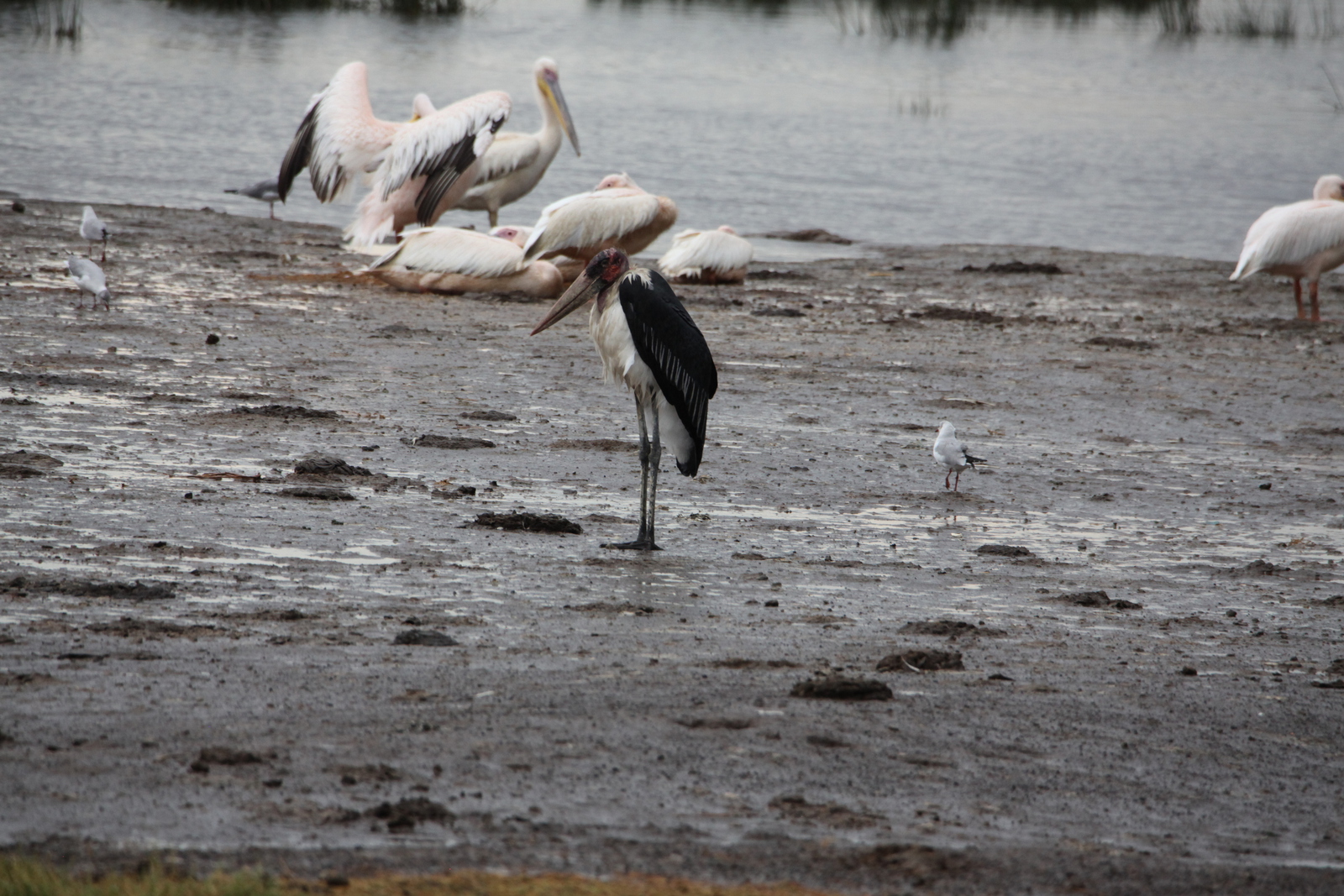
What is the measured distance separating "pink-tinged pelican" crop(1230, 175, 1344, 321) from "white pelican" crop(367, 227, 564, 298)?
615 centimetres

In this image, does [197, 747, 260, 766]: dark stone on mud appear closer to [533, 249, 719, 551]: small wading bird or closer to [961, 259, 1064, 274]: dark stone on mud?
[533, 249, 719, 551]: small wading bird

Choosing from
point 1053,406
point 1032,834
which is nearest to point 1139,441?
point 1053,406

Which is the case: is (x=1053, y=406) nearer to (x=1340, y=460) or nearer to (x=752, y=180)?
(x=1340, y=460)

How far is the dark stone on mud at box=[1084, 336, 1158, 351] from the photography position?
1193 cm

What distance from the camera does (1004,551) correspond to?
644 cm

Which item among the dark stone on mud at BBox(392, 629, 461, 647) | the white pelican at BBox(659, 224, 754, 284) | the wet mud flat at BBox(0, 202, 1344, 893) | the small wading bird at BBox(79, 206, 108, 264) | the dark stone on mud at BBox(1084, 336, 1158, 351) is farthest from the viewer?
the white pelican at BBox(659, 224, 754, 284)

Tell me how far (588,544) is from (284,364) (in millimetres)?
3805

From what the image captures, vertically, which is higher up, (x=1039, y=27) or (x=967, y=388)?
(x=1039, y=27)

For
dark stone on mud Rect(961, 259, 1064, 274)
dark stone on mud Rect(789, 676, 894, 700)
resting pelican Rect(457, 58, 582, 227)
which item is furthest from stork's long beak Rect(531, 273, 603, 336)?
dark stone on mud Rect(961, 259, 1064, 274)

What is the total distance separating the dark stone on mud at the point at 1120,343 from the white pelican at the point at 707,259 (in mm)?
3206

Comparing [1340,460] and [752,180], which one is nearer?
[1340,460]

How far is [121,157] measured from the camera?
65.7ft

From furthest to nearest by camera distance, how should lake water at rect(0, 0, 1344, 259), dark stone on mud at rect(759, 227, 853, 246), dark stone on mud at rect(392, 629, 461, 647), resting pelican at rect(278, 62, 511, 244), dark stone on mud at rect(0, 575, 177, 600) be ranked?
lake water at rect(0, 0, 1344, 259), dark stone on mud at rect(759, 227, 853, 246), resting pelican at rect(278, 62, 511, 244), dark stone on mud at rect(0, 575, 177, 600), dark stone on mud at rect(392, 629, 461, 647)

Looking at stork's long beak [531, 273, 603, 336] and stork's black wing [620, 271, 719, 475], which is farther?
stork's long beak [531, 273, 603, 336]
